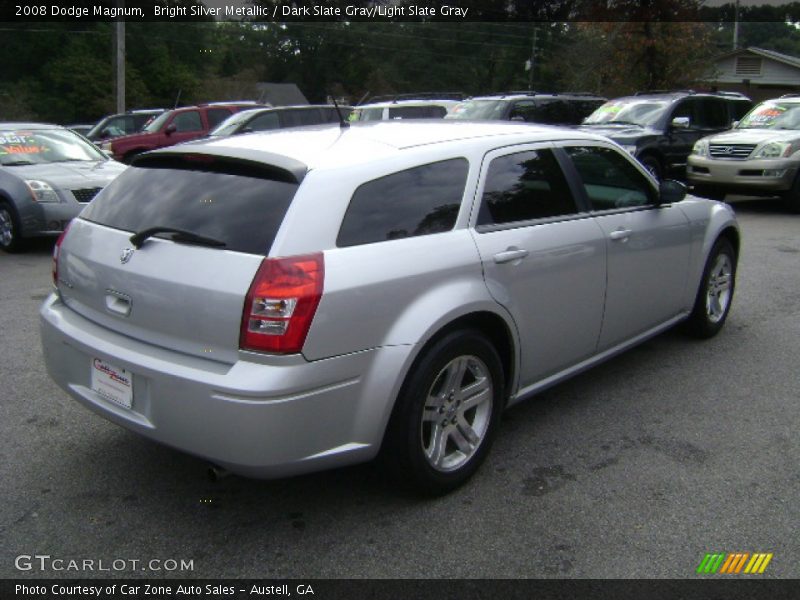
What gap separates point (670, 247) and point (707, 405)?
102 cm

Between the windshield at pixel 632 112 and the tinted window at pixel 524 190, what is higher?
the windshield at pixel 632 112

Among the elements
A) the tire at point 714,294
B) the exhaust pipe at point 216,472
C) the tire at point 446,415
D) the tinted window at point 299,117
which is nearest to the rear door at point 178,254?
the exhaust pipe at point 216,472

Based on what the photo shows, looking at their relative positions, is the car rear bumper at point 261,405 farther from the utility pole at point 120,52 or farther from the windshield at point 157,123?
the utility pole at point 120,52

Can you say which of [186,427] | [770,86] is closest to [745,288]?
[186,427]

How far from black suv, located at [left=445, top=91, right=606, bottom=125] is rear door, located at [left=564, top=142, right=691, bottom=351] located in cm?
864

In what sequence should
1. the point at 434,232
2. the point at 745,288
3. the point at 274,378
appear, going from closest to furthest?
the point at 274,378, the point at 434,232, the point at 745,288

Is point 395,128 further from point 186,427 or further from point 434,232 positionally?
point 186,427

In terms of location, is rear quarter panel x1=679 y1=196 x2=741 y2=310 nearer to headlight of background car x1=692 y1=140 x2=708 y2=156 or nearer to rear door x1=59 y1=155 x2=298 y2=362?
rear door x1=59 y1=155 x2=298 y2=362

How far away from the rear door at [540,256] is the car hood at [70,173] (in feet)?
22.0

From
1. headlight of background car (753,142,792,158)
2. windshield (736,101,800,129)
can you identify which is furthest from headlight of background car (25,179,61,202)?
windshield (736,101,800,129)

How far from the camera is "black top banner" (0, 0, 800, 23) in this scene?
22.4 m

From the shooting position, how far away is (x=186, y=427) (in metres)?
2.85

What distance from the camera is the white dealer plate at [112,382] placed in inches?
120

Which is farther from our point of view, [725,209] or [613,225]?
[725,209]
